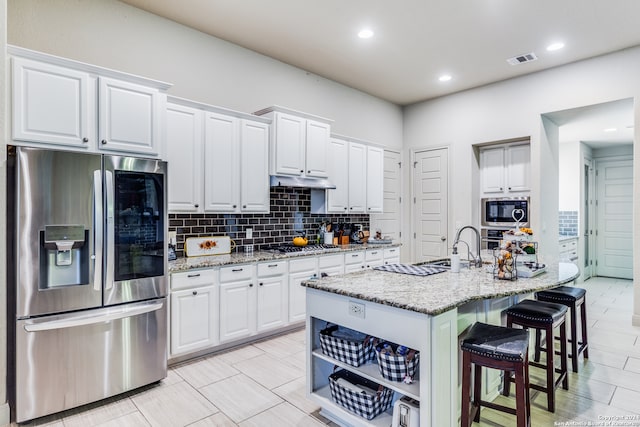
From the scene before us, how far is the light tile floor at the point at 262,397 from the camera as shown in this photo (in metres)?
2.35

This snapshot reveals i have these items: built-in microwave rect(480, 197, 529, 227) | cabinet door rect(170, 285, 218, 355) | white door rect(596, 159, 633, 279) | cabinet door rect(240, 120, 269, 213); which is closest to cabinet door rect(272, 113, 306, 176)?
cabinet door rect(240, 120, 269, 213)

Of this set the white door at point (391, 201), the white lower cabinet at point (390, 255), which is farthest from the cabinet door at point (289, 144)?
the white door at point (391, 201)

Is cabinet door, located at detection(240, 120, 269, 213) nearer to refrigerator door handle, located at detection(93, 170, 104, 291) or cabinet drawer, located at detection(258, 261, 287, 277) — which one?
cabinet drawer, located at detection(258, 261, 287, 277)

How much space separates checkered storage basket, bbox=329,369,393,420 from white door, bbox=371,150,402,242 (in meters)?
3.71

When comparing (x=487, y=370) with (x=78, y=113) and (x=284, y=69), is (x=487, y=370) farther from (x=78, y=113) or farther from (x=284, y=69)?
(x=284, y=69)

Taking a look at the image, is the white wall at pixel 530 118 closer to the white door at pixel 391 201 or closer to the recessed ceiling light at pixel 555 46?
the white door at pixel 391 201

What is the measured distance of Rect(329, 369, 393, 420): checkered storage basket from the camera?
208cm

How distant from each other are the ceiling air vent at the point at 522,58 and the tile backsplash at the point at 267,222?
2.96 m

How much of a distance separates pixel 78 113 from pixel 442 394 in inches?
116

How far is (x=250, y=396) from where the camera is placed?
266 centimetres

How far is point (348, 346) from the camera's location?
216 centimetres

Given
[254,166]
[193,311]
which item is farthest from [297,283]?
[254,166]

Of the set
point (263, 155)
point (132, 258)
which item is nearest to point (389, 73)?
point (263, 155)

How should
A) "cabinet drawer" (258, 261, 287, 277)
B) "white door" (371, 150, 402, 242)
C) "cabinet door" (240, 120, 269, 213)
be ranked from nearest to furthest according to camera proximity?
"cabinet drawer" (258, 261, 287, 277) < "cabinet door" (240, 120, 269, 213) < "white door" (371, 150, 402, 242)
